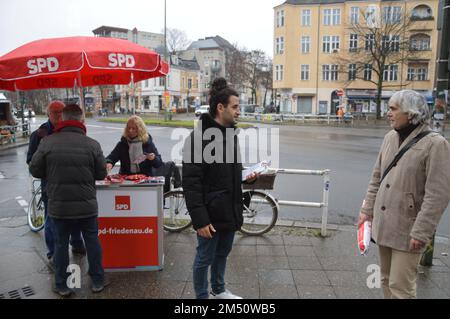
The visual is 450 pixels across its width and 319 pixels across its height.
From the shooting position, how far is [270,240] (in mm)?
5309

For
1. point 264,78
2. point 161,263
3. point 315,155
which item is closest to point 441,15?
point 161,263

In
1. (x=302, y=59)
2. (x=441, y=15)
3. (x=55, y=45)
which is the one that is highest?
(x=302, y=59)

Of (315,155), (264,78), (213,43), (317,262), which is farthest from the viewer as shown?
(213,43)

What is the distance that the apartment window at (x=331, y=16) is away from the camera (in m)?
48.1

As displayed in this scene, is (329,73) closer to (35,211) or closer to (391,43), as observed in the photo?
(391,43)

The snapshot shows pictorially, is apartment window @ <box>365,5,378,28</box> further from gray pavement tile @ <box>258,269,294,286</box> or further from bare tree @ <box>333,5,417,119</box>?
gray pavement tile @ <box>258,269,294,286</box>

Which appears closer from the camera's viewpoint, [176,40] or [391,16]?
[391,16]

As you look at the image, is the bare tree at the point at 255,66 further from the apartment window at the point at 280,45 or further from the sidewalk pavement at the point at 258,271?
the sidewalk pavement at the point at 258,271

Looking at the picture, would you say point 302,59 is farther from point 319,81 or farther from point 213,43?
point 213,43

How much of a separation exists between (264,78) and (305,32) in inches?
874

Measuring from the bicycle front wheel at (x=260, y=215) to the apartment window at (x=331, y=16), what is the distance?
4799 centimetres

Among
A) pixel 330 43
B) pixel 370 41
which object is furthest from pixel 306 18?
pixel 370 41

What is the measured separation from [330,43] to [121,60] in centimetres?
4891

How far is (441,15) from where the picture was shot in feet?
15.8
